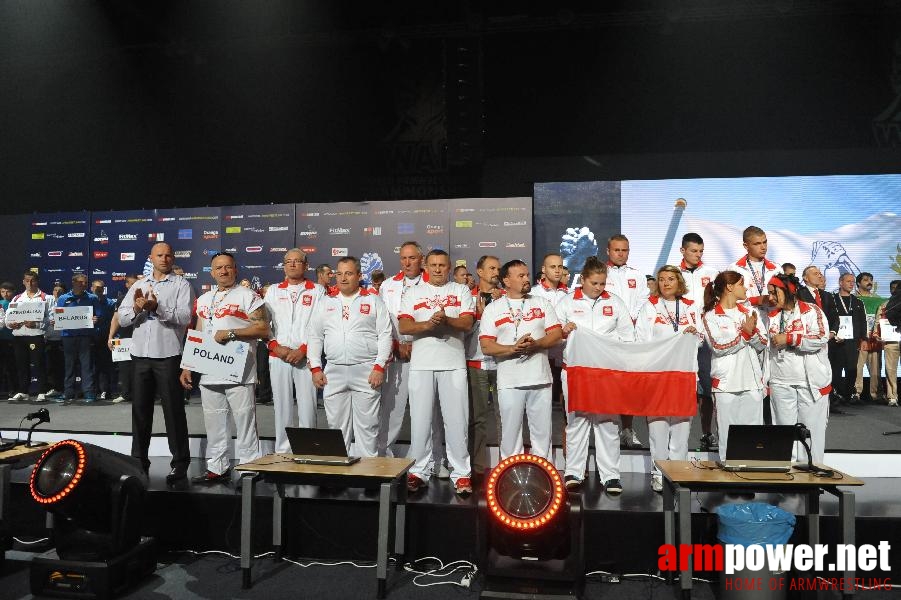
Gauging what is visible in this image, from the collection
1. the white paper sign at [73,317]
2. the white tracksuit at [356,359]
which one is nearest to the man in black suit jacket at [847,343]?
the white tracksuit at [356,359]

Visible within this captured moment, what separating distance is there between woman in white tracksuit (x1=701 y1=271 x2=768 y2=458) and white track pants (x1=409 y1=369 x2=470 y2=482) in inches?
72.0

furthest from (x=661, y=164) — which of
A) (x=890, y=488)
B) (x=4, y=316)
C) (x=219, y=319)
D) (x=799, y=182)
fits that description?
(x=4, y=316)

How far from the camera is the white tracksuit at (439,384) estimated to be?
170 inches

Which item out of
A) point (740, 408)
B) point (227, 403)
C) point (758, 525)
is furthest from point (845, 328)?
point (227, 403)

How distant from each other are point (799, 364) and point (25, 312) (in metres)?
9.29

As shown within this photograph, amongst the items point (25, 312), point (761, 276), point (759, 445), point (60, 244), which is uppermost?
point (60, 244)

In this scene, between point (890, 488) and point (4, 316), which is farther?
point (4, 316)

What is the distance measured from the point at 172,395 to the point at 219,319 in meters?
0.72

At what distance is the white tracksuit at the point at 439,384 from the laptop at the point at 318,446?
77cm

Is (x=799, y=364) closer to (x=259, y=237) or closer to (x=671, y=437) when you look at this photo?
(x=671, y=437)

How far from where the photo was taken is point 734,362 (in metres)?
4.34

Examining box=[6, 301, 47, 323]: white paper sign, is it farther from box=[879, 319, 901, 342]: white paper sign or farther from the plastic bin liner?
A: box=[879, 319, 901, 342]: white paper sign

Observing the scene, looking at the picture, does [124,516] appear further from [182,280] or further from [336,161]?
[336,161]

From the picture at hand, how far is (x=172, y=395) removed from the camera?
4719 millimetres
